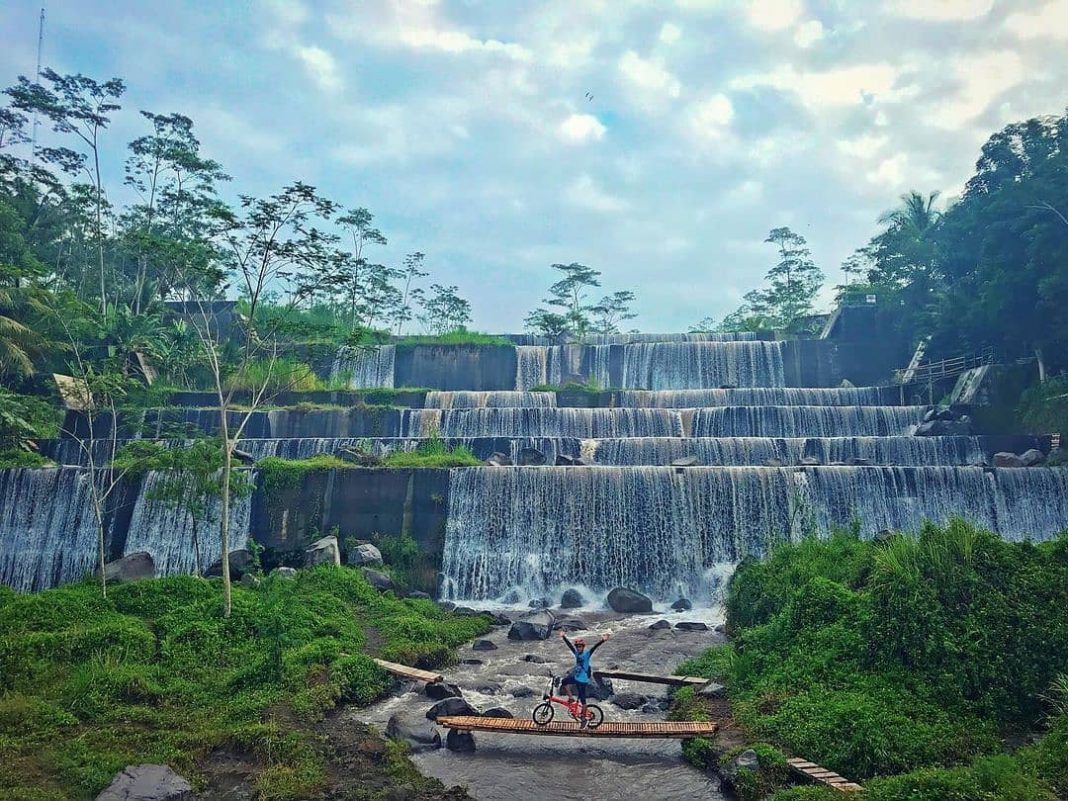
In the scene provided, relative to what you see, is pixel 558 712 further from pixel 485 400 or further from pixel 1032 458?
pixel 485 400

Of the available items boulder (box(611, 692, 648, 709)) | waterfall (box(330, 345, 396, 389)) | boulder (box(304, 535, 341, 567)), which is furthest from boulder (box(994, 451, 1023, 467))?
waterfall (box(330, 345, 396, 389))

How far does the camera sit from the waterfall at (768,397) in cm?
→ 2627

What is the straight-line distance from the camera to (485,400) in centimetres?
2839

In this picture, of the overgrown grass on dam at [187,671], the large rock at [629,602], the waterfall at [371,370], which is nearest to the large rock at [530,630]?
the overgrown grass on dam at [187,671]

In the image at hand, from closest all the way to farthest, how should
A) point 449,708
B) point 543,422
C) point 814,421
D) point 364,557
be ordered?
point 449,708
point 364,557
point 814,421
point 543,422

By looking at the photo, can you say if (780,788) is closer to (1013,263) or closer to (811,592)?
(811,592)

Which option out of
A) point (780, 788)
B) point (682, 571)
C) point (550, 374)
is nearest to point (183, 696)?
point (780, 788)

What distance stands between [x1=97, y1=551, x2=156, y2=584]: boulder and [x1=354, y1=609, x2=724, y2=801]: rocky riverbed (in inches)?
356

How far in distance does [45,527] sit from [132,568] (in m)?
3.91

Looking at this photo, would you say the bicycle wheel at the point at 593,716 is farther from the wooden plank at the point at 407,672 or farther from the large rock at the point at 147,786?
the large rock at the point at 147,786

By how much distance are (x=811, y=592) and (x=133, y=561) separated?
51.1 ft

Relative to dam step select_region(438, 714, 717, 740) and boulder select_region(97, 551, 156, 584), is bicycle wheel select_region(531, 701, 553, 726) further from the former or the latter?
boulder select_region(97, 551, 156, 584)

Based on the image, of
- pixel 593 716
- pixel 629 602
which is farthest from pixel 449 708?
pixel 629 602

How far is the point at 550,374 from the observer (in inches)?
1356
